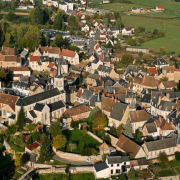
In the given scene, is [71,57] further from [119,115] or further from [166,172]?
[166,172]

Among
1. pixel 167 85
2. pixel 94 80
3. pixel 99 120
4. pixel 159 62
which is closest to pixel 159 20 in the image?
pixel 159 62

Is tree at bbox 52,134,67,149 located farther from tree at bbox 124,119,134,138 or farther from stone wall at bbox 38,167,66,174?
tree at bbox 124,119,134,138

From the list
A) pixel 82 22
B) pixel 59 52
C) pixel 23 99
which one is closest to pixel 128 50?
pixel 59 52

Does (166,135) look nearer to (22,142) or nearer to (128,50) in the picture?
(22,142)

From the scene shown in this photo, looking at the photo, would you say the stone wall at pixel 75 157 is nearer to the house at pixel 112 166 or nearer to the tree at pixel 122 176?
the house at pixel 112 166

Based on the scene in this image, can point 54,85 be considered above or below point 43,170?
above

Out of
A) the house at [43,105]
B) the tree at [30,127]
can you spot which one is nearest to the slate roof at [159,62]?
the house at [43,105]
